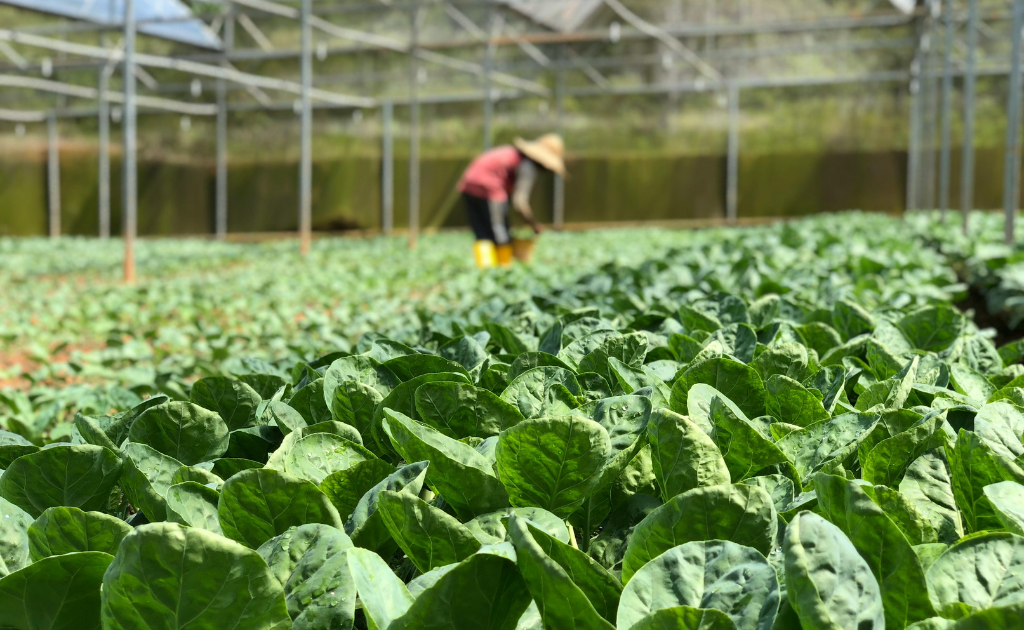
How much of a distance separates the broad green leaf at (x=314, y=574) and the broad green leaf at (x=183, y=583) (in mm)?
67

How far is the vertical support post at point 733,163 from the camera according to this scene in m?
20.4

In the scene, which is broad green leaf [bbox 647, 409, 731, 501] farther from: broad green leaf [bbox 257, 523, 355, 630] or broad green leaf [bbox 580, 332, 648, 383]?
broad green leaf [bbox 580, 332, 648, 383]

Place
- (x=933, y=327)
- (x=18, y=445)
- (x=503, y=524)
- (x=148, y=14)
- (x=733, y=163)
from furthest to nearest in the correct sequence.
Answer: (x=733, y=163) < (x=148, y=14) < (x=933, y=327) < (x=18, y=445) < (x=503, y=524)

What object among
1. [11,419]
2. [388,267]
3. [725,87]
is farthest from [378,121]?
[11,419]

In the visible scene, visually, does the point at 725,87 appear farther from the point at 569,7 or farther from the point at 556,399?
the point at 556,399

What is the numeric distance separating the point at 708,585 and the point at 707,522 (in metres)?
0.10

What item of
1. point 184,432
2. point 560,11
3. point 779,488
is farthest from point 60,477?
point 560,11

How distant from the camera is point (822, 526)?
0.84 meters

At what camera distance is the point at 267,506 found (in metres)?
1.07

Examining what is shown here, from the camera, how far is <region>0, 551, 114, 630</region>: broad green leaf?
894 millimetres

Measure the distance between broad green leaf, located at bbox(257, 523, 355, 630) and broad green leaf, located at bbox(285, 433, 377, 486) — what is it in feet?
0.86

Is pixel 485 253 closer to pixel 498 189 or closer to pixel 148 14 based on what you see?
pixel 498 189

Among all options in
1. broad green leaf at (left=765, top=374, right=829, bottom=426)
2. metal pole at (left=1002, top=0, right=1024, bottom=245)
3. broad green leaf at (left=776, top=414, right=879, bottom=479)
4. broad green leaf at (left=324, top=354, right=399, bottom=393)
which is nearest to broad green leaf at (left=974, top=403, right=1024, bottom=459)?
broad green leaf at (left=776, top=414, right=879, bottom=479)

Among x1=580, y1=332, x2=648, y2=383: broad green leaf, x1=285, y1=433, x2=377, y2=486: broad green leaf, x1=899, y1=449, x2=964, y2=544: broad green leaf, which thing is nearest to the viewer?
x1=899, y1=449, x2=964, y2=544: broad green leaf
